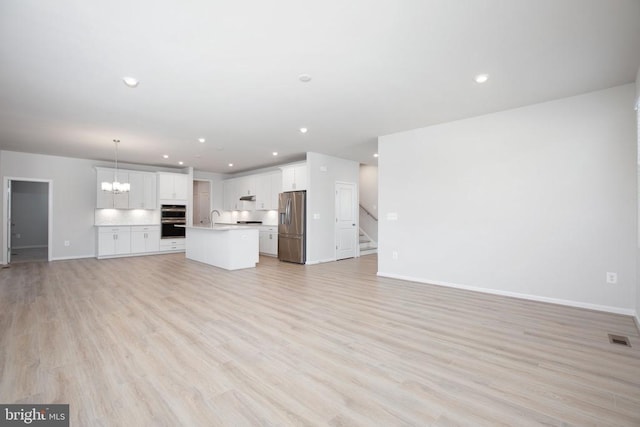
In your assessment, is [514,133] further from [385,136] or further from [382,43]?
[382,43]

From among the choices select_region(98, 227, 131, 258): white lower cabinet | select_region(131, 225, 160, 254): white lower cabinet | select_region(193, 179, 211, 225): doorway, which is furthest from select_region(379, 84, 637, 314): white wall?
select_region(193, 179, 211, 225): doorway

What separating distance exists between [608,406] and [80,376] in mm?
3619

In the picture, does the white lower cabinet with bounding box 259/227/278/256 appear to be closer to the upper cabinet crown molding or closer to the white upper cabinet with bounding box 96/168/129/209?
the upper cabinet crown molding

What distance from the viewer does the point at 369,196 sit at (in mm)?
10547

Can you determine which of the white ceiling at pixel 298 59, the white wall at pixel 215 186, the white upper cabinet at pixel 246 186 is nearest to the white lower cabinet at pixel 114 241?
the white wall at pixel 215 186

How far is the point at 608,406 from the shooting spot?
1.85 metres

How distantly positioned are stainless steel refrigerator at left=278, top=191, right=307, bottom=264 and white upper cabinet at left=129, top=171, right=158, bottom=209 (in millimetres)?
4173

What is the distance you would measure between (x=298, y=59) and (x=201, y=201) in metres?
9.58

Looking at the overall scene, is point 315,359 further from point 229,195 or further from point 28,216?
point 28,216

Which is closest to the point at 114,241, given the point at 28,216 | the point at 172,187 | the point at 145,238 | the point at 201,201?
the point at 145,238

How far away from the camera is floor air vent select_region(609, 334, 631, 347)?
9.09 feet

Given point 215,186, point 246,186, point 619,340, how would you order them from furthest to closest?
1. point 215,186
2. point 246,186
3. point 619,340

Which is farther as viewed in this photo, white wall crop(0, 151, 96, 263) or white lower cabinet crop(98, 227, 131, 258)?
white lower cabinet crop(98, 227, 131, 258)

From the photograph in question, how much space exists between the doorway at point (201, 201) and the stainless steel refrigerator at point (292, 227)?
473 centimetres
